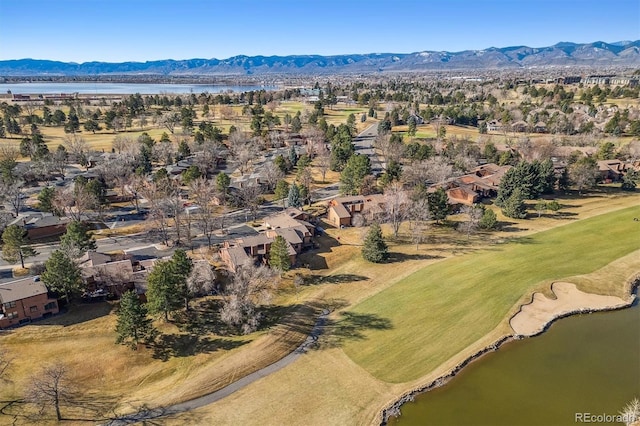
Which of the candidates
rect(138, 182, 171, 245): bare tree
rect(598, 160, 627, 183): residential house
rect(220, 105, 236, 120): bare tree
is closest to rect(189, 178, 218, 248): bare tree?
rect(138, 182, 171, 245): bare tree

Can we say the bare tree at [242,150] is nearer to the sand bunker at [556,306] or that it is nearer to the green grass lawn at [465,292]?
the green grass lawn at [465,292]

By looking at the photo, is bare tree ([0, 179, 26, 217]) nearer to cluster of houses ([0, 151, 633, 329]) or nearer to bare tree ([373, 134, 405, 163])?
cluster of houses ([0, 151, 633, 329])

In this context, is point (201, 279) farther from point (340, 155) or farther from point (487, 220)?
point (340, 155)

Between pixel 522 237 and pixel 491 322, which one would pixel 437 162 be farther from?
pixel 491 322

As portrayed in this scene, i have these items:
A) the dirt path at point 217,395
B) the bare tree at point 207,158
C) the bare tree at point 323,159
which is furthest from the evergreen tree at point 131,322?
the bare tree at point 323,159

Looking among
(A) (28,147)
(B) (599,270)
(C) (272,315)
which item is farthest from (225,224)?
(A) (28,147)
